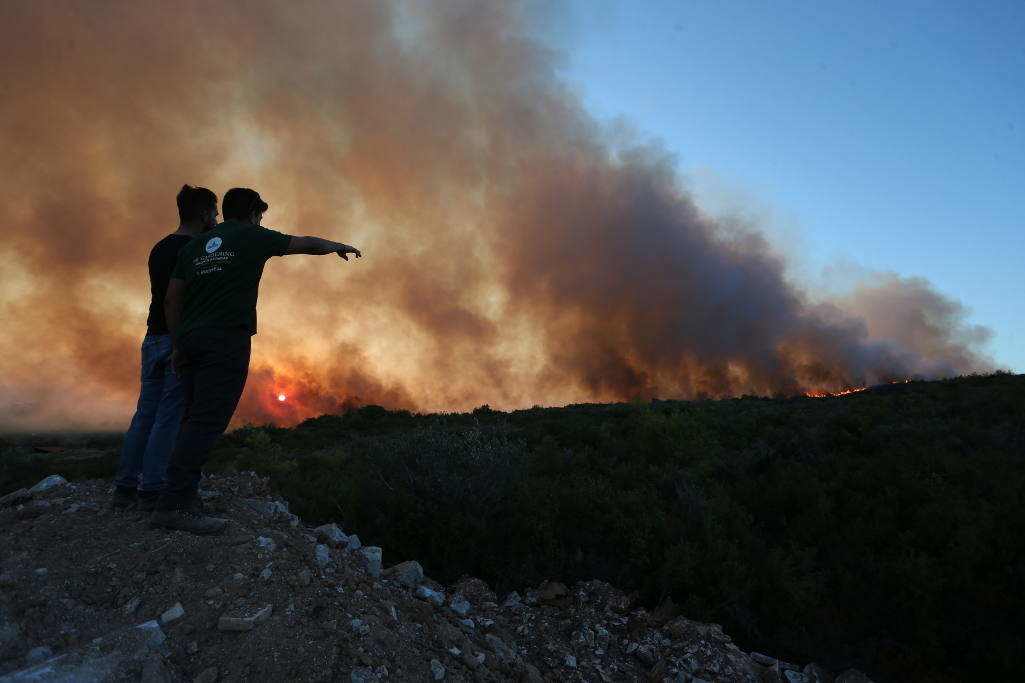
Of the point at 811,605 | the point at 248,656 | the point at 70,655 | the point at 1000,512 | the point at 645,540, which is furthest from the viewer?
the point at 1000,512

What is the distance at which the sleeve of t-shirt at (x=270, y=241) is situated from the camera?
13.2 feet

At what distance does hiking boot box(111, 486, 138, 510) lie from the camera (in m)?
4.39

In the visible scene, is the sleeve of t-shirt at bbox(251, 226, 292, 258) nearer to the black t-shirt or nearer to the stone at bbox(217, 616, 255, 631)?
the black t-shirt

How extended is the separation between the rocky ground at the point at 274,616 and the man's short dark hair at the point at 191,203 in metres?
2.39

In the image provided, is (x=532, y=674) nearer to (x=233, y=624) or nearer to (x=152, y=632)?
(x=233, y=624)

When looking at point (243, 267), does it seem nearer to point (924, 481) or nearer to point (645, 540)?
point (645, 540)

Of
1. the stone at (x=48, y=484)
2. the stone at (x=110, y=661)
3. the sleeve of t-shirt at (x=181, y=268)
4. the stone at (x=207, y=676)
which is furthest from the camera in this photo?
the stone at (x=48, y=484)

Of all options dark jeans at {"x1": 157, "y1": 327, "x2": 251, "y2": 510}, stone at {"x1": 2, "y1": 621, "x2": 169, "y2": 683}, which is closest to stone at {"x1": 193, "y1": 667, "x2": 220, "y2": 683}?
stone at {"x1": 2, "y1": 621, "x2": 169, "y2": 683}

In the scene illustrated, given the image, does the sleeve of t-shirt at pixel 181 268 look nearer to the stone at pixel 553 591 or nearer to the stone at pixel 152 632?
the stone at pixel 152 632

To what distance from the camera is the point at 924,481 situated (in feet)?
25.2

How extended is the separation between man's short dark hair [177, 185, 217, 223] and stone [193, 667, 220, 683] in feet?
11.2

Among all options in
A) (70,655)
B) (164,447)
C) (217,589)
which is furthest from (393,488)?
(70,655)

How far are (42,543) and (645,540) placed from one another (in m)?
5.10

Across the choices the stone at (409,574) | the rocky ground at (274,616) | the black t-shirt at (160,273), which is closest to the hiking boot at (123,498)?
the rocky ground at (274,616)
